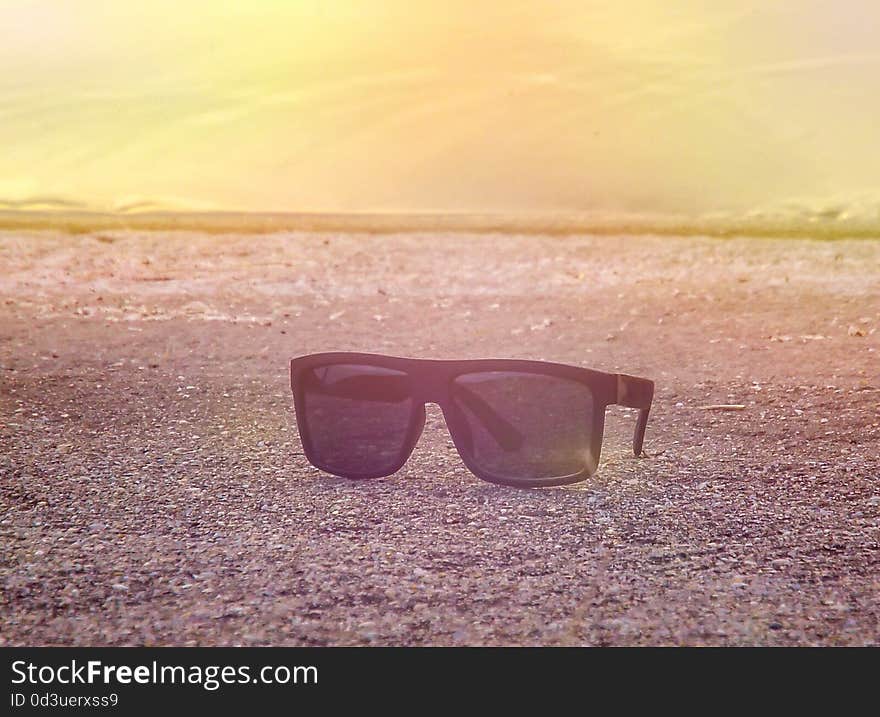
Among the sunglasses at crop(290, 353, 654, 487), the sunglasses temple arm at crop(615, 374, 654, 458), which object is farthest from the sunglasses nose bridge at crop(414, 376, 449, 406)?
the sunglasses temple arm at crop(615, 374, 654, 458)

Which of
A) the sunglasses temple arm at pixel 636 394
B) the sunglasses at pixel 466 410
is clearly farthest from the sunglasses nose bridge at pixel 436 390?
the sunglasses temple arm at pixel 636 394

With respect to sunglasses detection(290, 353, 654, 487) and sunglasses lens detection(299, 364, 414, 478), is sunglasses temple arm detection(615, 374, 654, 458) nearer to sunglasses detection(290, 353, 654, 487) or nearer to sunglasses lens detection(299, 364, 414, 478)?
sunglasses detection(290, 353, 654, 487)

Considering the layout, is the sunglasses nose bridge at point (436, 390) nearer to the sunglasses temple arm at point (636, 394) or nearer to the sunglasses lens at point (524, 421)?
the sunglasses lens at point (524, 421)

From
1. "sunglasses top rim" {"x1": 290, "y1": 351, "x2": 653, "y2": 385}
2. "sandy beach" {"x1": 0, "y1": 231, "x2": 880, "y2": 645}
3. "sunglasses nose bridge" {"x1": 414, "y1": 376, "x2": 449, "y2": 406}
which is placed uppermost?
"sunglasses top rim" {"x1": 290, "y1": 351, "x2": 653, "y2": 385}

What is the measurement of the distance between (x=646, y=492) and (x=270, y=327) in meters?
1.45

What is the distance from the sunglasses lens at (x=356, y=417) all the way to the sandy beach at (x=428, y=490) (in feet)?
0.13

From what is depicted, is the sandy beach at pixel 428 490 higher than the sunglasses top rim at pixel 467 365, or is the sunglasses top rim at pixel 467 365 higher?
the sunglasses top rim at pixel 467 365

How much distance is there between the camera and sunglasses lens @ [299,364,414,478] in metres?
1.49

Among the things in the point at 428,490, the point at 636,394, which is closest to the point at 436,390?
the point at 428,490

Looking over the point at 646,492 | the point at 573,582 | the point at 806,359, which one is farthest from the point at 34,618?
the point at 806,359

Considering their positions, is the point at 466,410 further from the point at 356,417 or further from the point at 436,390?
the point at 356,417

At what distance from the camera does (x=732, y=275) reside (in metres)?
3.29

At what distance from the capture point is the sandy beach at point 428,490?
102cm

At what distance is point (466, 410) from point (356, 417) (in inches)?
7.3
